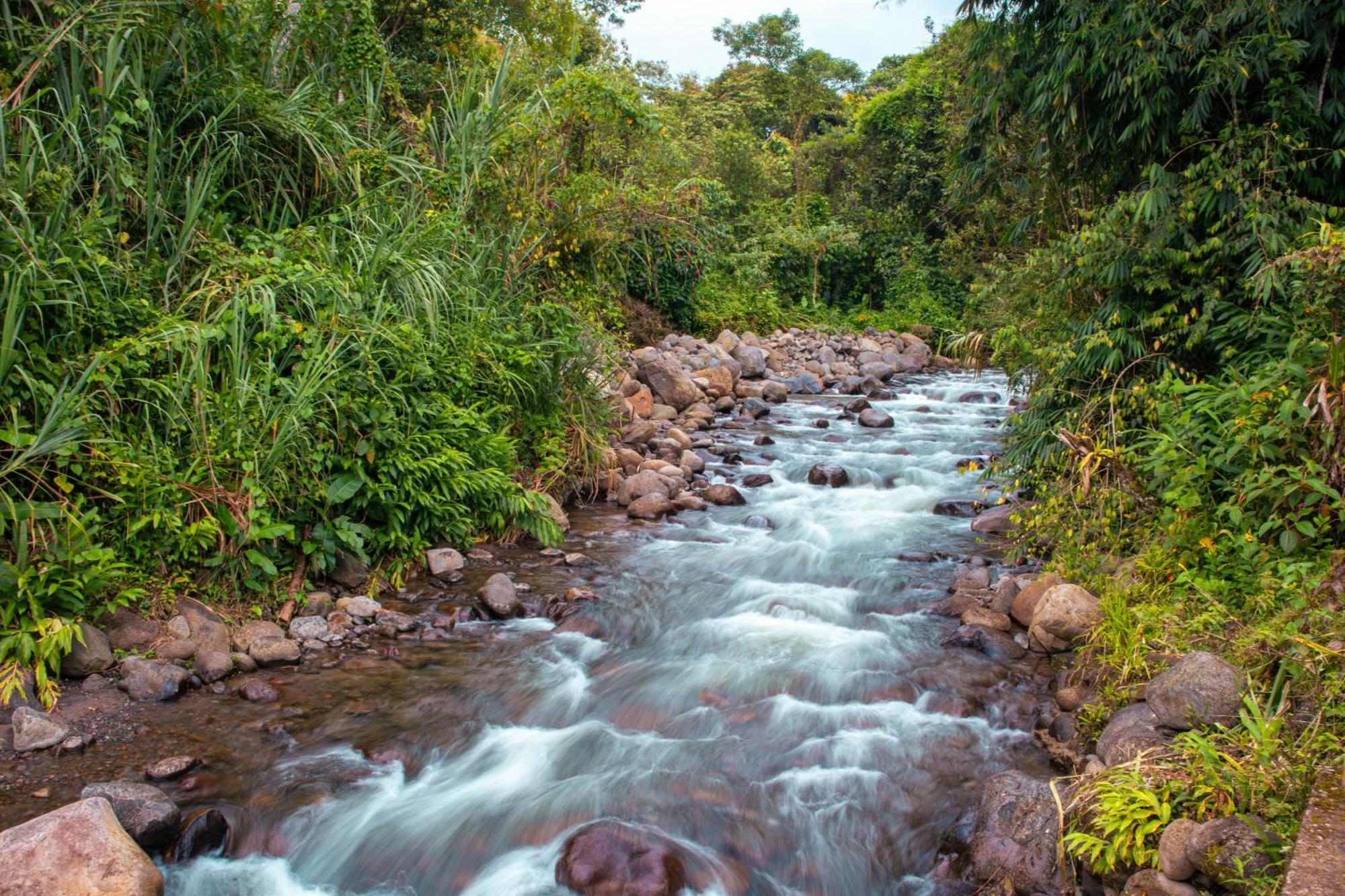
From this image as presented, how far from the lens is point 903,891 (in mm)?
3168

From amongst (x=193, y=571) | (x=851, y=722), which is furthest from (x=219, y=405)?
(x=851, y=722)

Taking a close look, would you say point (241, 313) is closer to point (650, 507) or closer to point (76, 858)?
point (76, 858)

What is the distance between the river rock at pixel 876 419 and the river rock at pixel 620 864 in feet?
30.2

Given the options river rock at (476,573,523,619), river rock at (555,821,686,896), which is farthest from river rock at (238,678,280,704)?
river rock at (555,821,686,896)

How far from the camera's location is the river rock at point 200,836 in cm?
309

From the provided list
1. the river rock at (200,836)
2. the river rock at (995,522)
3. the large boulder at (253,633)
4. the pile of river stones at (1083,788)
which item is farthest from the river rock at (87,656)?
the river rock at (995,522)

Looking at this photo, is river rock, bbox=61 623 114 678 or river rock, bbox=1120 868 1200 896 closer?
river rock, bbox=1120 868 1200 896

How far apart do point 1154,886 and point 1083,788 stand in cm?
43

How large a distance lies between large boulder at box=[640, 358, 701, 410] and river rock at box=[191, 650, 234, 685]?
775 cm

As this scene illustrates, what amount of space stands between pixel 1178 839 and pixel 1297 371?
222cm

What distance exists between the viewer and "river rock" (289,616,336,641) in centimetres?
467

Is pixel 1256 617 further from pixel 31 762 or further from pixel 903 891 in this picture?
pixel 31 762

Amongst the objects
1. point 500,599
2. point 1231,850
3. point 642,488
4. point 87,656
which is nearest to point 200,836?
point 87,656

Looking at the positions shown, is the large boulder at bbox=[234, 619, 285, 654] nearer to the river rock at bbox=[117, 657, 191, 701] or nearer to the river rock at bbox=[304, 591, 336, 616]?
the river rock at bbox=[304, 591, 336, 616]
